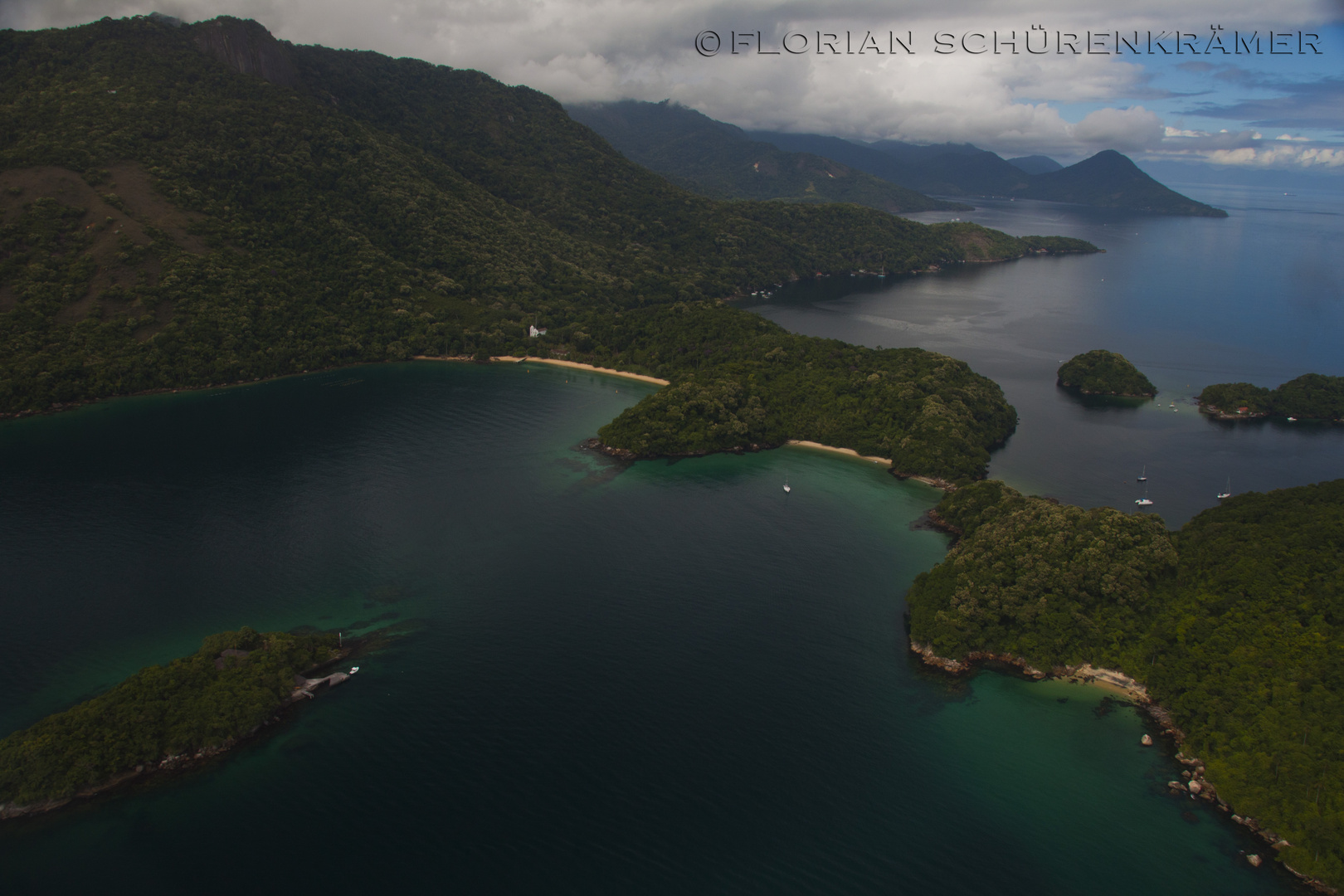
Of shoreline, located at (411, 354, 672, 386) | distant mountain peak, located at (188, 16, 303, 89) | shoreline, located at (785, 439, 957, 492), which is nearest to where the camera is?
shoreline, located at (785, 439, 957, 492)

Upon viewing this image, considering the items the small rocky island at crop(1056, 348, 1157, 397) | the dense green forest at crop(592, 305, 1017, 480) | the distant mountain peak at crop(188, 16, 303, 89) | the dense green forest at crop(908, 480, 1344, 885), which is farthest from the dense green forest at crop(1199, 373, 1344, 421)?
the distant mountain peak at crop(188, 16, 303, 89)

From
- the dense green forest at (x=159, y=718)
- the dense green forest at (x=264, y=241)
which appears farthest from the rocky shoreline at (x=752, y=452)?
the dense green forest at (x=159, y=718)

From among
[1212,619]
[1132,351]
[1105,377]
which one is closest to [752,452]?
[1212,619]

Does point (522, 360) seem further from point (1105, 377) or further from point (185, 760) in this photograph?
point (1105, 377)

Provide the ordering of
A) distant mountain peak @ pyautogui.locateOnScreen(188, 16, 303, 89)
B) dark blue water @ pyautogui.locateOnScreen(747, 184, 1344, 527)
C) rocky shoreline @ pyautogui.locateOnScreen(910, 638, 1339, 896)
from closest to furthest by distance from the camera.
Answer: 1. rocky shoreline @ pyautogui.locateOnScreen(910, 638, 1339, 896)
2. dark blue water @ pyautogui.locateOnScreen(747, 184, 1344, 527)
3. distant mountain peak @ pyautogui.locateOnScreen(188, 16, 303, 89)

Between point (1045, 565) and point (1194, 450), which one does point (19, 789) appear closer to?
point (1045, 565)

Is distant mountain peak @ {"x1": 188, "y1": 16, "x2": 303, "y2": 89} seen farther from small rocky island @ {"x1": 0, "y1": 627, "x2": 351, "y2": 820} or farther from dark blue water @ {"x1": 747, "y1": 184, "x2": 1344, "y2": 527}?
small rocky island @ {"x1": 0, "y1": 627, "x2": 351, "y2": 820}
